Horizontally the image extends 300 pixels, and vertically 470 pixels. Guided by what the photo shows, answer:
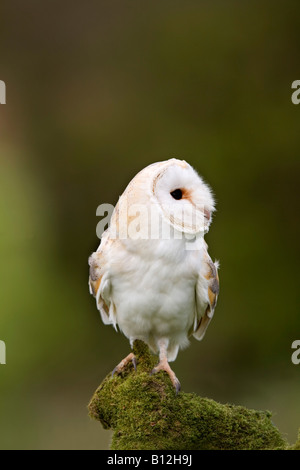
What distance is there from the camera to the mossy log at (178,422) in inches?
83.0

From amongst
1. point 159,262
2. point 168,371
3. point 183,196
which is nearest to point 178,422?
point 168,371

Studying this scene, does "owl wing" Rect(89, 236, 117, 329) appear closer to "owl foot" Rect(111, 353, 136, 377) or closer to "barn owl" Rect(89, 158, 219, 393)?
"barn owl" Rect(89, 158, 219, 393)

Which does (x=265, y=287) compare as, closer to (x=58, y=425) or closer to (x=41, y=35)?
(x=58, y=425)

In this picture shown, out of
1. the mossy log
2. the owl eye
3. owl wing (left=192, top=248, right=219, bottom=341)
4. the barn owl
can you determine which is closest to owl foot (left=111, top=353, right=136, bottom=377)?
the barn owl

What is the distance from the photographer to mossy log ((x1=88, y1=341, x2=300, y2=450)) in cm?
211

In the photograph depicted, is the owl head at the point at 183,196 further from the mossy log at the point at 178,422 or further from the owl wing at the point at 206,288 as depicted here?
the mossy log at the point at 178,422

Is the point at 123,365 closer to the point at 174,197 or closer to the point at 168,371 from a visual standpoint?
the point at 168,371

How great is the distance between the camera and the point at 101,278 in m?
2.69

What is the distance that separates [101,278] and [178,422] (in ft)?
2.27

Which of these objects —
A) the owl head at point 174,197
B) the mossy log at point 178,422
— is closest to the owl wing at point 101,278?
the owl head at point 174,197

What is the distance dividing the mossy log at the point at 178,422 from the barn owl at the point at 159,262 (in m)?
0.17

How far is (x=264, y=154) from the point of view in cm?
509
